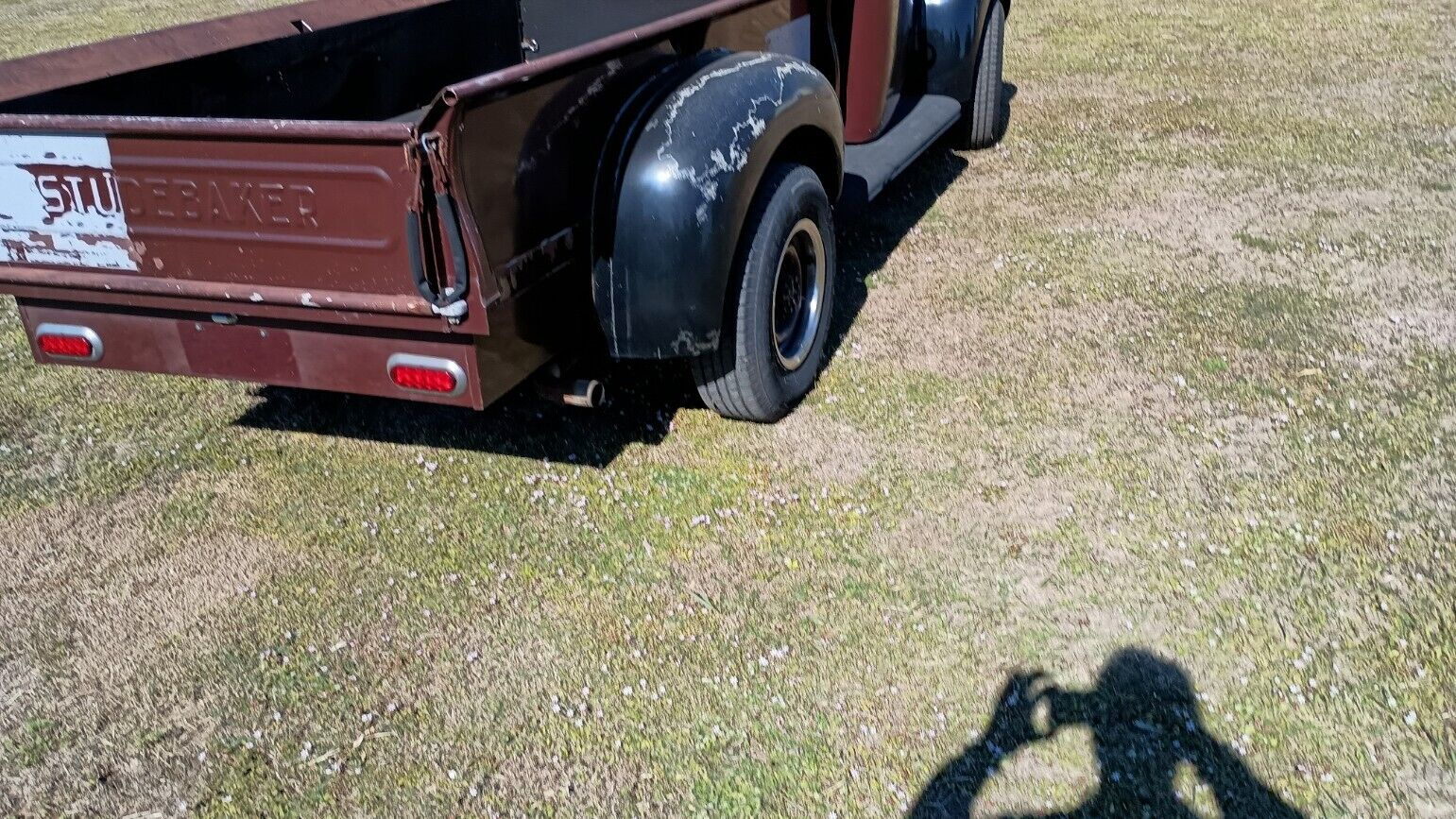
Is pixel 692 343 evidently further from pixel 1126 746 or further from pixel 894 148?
pixel 894 148

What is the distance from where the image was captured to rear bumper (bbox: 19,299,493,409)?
2.91 m

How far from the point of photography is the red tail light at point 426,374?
2.89 meters

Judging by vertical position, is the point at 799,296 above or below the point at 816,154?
below

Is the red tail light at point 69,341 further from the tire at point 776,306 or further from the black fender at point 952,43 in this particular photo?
the black fender at point 952,43

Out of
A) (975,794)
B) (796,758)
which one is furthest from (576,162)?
(975,794)

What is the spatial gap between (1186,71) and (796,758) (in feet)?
23.2

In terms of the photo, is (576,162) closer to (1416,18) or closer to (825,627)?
(825,627)

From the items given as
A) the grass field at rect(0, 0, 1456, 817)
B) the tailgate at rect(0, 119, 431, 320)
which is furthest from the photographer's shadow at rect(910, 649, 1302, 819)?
the tailgate at rect(0, 119, 431, 320)

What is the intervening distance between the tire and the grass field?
0.17 metres

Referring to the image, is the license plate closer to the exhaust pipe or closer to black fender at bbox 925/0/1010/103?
the exhaust pipe

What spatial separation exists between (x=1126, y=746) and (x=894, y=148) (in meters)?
3.10

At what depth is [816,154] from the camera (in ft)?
13.6

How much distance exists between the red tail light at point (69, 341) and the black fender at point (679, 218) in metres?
1.38

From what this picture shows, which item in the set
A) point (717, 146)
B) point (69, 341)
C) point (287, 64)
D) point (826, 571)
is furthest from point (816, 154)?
point (69, 341)
